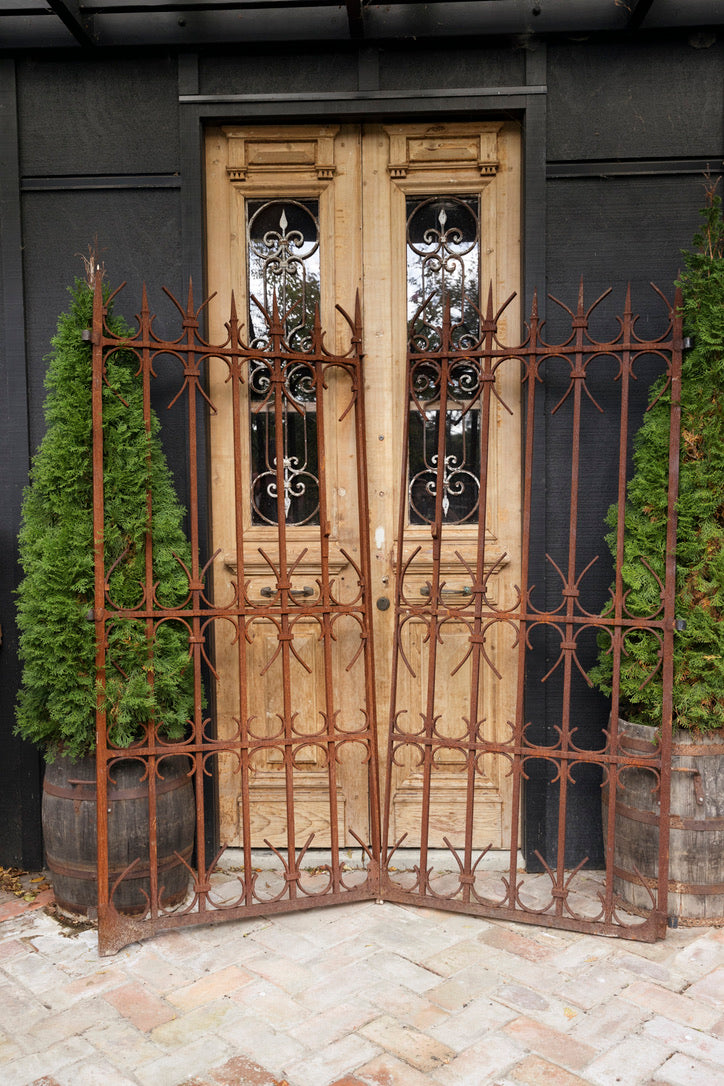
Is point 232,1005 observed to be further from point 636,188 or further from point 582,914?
point 636,188

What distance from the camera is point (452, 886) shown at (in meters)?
3.54

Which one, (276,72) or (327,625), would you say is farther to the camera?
(276,72)

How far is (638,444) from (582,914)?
1.93m

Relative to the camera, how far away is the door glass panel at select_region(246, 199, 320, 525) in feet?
11.9

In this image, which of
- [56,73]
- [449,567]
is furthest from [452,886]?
[56,73]

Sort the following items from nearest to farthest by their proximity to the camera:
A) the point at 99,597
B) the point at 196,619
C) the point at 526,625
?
the point at 99,597 < the point at 196,619 < the point at 526,625

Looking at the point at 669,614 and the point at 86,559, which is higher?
the point at 86,559

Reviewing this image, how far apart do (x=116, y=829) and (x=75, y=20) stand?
10.5 ft

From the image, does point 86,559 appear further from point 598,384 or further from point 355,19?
point 355,19

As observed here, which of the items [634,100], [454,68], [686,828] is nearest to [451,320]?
[454,68]

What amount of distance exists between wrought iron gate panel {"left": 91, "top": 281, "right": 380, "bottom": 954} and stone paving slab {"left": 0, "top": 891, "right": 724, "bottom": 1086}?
176 mm

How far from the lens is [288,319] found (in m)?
3.65

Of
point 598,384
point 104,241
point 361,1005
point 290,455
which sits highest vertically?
point 104,241

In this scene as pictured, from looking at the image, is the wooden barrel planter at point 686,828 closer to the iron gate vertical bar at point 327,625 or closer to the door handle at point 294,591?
the iron gate vertical bar at point 327,625
